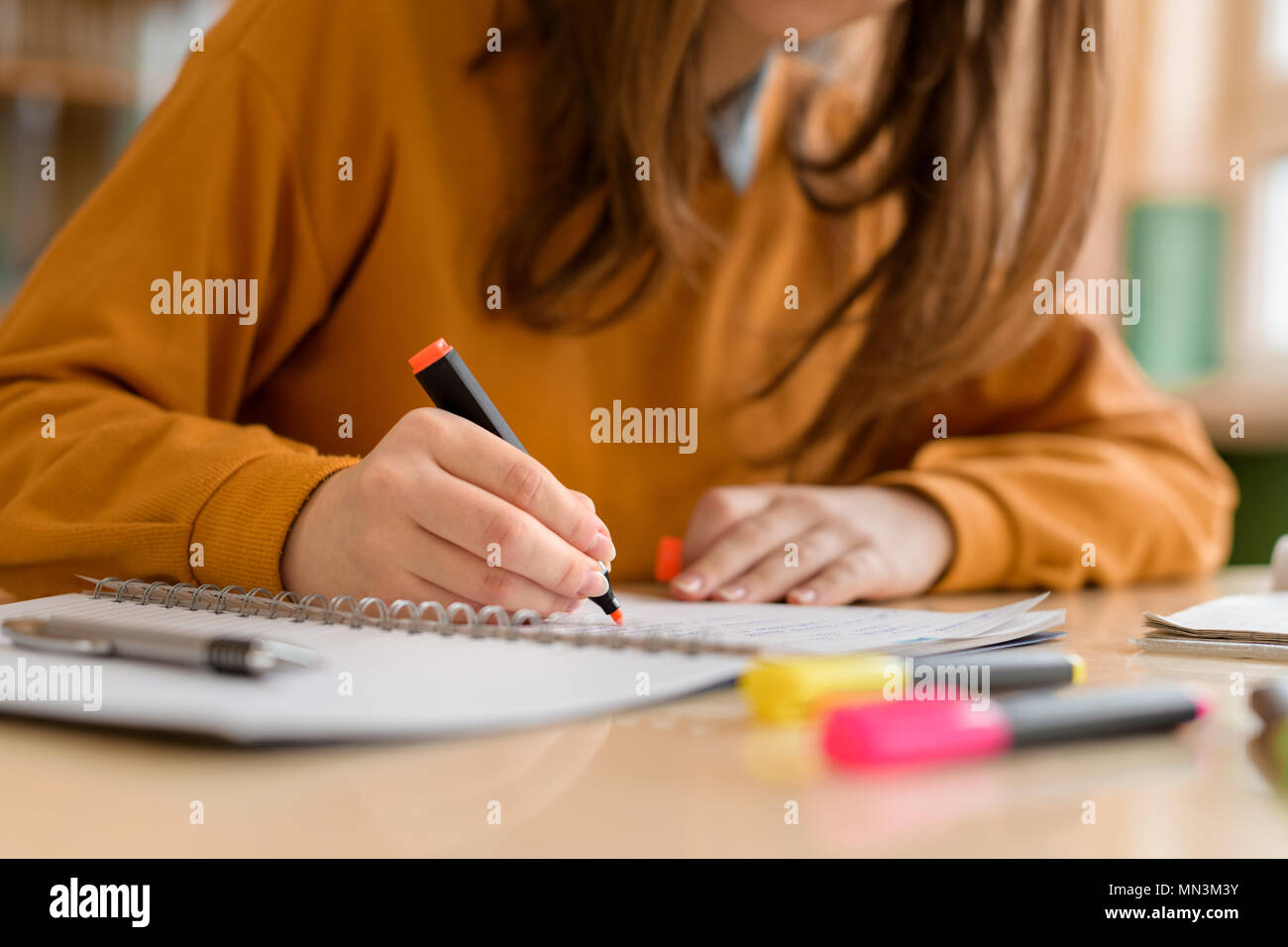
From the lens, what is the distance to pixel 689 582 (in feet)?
2.18

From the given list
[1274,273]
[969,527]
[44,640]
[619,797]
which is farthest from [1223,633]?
[1274,273]

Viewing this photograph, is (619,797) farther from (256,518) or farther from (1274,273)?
(1274,273)

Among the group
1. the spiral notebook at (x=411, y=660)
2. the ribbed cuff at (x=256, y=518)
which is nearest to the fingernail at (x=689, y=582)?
the spiral notebook at (x=411, y=660)

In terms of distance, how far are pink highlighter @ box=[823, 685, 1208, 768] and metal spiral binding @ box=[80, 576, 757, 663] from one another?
0.34ft

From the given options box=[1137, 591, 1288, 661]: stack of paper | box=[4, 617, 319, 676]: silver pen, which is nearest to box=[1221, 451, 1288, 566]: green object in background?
box=[1137, 591, 1288, 661]: stack of paper

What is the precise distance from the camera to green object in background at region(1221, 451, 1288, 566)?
207 cm

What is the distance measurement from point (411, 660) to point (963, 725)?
0.20 meters

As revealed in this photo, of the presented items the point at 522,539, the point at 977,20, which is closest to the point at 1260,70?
the point at 977,20

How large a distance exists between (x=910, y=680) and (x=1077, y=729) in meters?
0.07

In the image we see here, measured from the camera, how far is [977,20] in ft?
3.27

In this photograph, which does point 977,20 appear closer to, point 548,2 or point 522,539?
point 548,2

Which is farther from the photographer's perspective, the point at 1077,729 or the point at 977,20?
the point at 977,20

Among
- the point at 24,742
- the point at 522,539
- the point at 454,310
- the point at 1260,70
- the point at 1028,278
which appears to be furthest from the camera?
the point at 1260,70

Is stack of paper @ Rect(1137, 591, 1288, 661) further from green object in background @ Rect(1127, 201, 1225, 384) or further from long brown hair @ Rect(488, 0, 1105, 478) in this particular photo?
green object in background @ Rect(1127, 201, 1225, 384)
